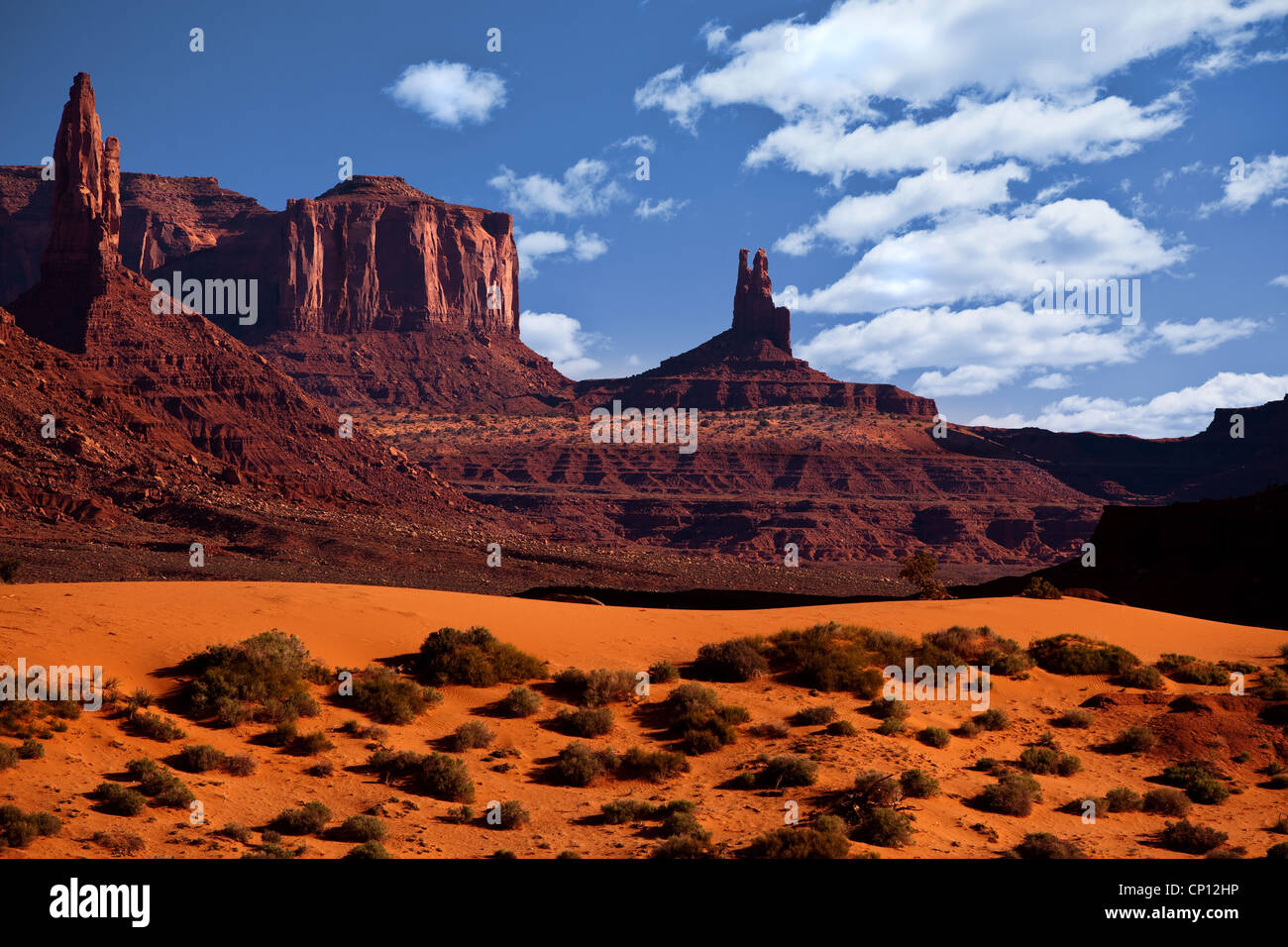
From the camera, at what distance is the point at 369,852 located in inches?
521

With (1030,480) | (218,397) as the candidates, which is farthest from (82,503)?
(1030,480)

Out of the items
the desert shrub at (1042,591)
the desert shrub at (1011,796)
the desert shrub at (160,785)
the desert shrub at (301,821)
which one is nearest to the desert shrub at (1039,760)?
the desert shrub at (1011,796)

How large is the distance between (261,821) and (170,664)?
5480 millimetres

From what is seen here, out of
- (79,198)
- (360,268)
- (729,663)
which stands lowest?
(729,663)

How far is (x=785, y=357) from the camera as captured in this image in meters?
188

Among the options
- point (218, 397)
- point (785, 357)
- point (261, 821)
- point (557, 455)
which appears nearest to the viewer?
point (261, 821)

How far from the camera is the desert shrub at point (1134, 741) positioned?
19641 mm

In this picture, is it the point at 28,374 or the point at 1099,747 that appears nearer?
the point at 1099,747

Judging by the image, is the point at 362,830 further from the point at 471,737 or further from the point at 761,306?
the point at 761,306

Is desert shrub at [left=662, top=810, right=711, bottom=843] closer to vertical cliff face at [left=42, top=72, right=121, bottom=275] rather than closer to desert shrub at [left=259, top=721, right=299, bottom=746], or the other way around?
desert shrub at [left=259, top=721, right=299, bottom=746]

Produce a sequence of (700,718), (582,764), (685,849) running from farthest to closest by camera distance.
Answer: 1. (700,718)
2. (582,764)
3. (685,849)

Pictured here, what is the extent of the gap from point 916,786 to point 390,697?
28.4ft

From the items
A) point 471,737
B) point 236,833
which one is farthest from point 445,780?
point 236,833
